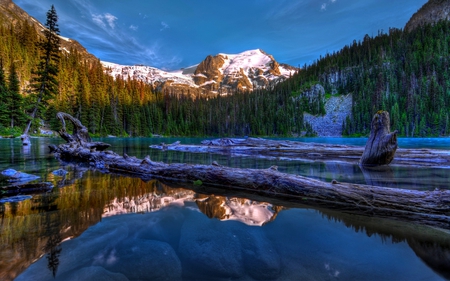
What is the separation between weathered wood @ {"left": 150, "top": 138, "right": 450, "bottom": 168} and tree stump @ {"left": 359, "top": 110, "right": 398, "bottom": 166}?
207 centimetres

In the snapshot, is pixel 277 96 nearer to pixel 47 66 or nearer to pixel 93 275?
pixel 47 66

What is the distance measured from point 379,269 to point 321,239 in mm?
1012

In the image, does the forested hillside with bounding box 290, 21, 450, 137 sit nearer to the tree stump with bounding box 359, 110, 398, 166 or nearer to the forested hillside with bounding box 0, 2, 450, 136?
the forested hillside with bounding box 0, 2, 450, 136

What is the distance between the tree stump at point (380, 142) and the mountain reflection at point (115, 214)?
871 cm

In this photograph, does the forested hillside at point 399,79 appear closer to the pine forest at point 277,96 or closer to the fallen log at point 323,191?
the pine forest at point 277,96

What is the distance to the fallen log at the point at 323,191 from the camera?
188 inches

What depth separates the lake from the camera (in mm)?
2861

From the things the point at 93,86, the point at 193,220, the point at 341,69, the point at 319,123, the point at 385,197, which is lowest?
the point at 193,220

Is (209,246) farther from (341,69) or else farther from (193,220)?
(341,69)

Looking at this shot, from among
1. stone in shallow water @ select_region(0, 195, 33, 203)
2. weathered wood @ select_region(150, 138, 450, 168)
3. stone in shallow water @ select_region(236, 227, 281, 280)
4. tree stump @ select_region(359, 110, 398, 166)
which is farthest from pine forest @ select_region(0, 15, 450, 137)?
tree stump @ select_region(359, 110, 398, 166)

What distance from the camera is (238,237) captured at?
13.1ft

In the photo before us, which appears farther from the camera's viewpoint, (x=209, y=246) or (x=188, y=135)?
(x=188, y=135)

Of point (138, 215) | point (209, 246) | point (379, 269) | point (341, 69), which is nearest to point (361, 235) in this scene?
point (379, 269)

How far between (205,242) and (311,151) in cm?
1713
